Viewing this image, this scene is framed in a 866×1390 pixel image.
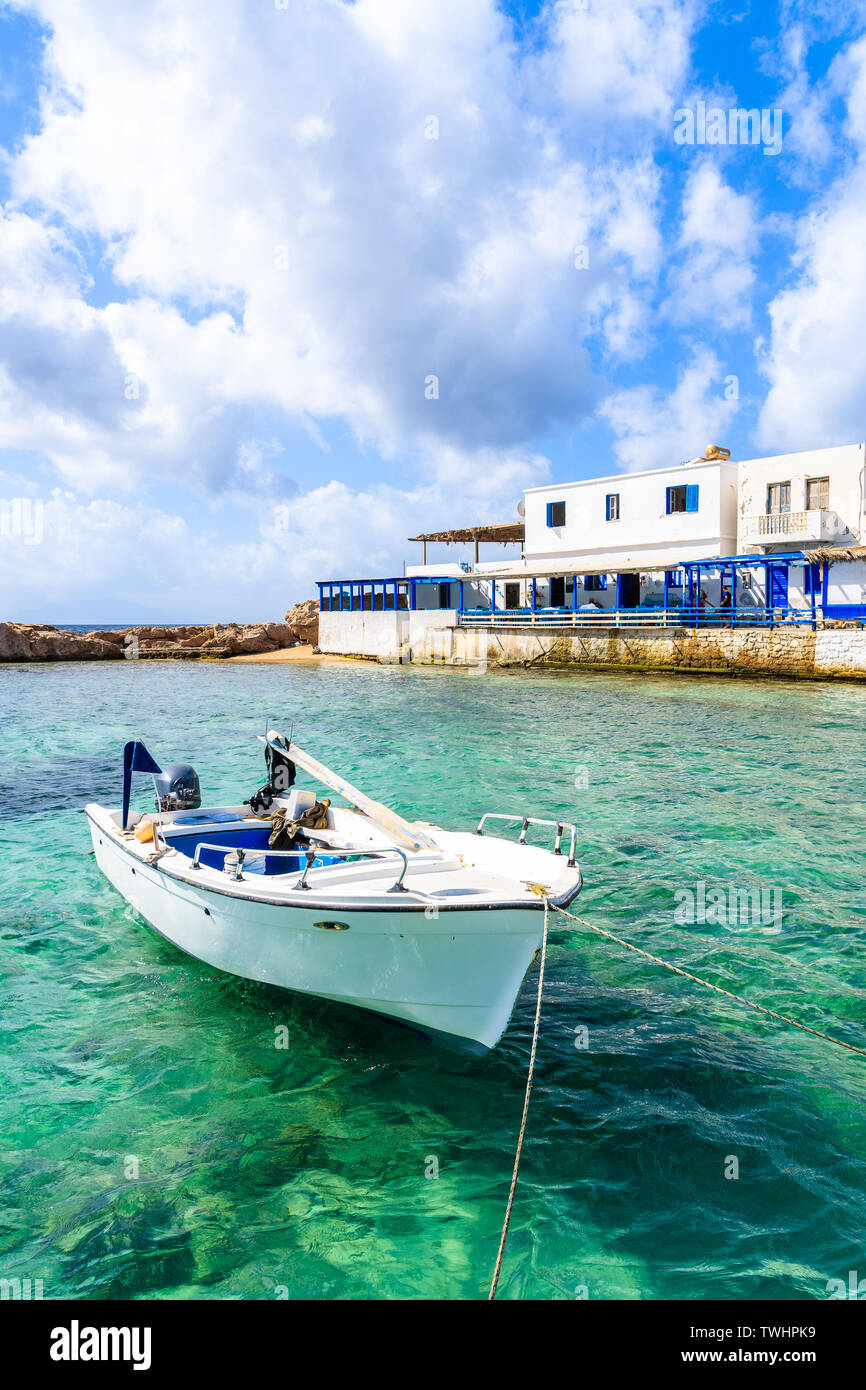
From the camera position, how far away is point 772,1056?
6051 millimetres

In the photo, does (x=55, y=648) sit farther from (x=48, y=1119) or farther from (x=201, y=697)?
(x=48, y=1119)

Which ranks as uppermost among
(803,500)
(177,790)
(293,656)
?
(803,500)

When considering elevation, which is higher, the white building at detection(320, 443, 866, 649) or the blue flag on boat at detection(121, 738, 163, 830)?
the white building at detection(320, 443, 866, 649)

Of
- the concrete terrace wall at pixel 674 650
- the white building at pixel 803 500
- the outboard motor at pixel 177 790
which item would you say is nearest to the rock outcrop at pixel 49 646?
the concrete terrace wall at pixel 674 650

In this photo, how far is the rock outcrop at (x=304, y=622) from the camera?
67.4m

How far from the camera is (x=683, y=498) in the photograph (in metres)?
40.6

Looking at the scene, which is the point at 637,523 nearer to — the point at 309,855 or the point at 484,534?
the point at 484,534

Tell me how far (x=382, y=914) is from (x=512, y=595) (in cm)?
4498

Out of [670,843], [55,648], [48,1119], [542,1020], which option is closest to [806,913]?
[670,843]

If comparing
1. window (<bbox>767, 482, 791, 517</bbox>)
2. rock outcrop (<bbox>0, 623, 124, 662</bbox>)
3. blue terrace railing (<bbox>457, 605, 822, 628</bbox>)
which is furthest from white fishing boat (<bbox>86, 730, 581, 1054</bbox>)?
rock outcrop (<bbox>0, 623, 124, 662</bbox>)

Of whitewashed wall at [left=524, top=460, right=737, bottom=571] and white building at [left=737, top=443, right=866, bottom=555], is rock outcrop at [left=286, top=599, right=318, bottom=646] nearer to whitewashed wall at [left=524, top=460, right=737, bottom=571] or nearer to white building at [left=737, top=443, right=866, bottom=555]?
whitewashed wall at [left=524, top=460, right=737, bottom=571]

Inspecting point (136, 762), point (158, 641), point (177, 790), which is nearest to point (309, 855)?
point (136, 762)

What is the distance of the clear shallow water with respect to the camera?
420 centimetres
